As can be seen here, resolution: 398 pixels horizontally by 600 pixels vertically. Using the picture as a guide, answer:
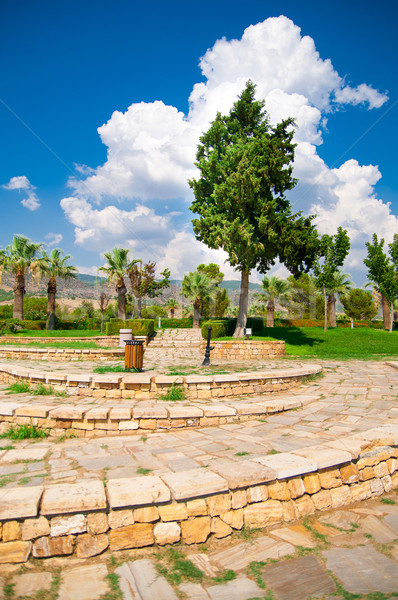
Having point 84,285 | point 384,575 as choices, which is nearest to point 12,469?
point 384,575

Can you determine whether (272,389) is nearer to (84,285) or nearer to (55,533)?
(55,533)

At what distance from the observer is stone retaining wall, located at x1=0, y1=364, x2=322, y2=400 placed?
18.8ft

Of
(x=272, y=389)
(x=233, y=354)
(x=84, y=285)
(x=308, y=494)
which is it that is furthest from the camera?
(x=84, y=285)

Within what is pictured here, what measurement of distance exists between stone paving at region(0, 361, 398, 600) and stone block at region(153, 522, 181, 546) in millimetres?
59

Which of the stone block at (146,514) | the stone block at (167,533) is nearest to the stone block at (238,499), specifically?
the stone block at (167,533)

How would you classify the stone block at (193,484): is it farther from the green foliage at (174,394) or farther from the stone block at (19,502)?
the green foliage at (174,394)

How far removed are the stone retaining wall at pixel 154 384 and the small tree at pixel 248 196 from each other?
36.4ft

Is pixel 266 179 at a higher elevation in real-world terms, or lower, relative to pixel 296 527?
higher

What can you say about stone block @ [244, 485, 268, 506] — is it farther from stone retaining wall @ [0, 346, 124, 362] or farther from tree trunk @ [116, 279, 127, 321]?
tree trunk @ [116, 279, 127, 321]

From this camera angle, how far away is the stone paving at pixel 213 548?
6.38ft

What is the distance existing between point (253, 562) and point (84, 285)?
13400 cm

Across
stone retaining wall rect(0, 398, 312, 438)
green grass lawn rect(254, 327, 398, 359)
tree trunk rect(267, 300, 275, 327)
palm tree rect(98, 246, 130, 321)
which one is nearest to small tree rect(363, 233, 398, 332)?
green grass lawn rect(254, 327, 398, 359)

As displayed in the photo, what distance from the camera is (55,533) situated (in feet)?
7.26

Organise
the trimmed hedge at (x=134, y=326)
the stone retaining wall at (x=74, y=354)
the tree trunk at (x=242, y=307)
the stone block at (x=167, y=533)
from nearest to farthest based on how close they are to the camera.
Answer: the stone block at (x=167, y=533)
the stone retaining wall at (x=74, y=354)
the tree trunk at (x=242, y=307)
the trimmed hedge at (x=134, y=326)
